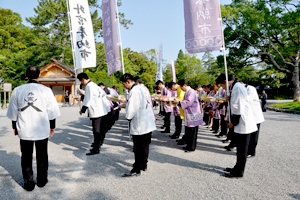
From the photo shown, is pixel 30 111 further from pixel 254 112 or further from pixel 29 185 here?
pixel 254 112

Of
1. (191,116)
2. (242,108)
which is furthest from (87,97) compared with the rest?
(242,108)

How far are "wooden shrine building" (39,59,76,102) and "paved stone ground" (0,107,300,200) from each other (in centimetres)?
2130

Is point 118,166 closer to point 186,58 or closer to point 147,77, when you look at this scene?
point 147,77

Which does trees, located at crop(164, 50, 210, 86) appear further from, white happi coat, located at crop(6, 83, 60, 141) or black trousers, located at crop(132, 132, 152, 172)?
white happi coat, located at crop(6, 83, 60, 141)

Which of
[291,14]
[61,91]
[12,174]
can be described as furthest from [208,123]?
[61,91]

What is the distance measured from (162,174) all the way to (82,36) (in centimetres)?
507

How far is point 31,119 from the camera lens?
3.21 meters

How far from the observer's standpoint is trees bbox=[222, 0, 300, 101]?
62.2 feet

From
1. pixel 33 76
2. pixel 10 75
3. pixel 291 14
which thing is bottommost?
pixel 33 76

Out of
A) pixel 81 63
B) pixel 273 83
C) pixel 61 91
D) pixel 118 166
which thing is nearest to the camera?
pixel 118 166

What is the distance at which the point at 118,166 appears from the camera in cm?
429

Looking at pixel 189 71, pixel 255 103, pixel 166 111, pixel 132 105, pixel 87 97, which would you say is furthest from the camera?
pixel 189 71

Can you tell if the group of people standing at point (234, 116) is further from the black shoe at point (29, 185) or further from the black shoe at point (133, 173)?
the black shoe at point (29, 185)

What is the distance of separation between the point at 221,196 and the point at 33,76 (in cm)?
353
